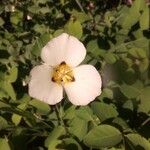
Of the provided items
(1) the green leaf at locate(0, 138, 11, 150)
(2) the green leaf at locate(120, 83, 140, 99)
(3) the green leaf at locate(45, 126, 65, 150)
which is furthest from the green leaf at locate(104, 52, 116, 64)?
(1) the green leaf at locate(0, 138, 11, 150)

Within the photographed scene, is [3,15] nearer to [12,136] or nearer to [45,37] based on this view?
[45,37]

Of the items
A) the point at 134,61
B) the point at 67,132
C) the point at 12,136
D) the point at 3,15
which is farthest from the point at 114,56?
the point at 3,15

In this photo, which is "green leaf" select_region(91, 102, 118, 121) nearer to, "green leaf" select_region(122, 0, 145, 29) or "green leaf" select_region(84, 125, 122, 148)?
"green leaf" select_region(84, 125, 122, 148)

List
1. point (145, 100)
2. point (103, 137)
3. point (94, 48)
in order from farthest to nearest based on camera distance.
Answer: point (94, 48)
point (145, 100)
point (103, 137)

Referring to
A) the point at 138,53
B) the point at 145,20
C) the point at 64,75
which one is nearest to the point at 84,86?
the point at 64,75

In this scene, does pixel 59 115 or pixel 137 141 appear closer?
pixel 137 141

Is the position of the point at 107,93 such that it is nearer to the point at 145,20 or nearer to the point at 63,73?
the point at 63,73
